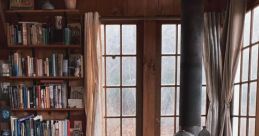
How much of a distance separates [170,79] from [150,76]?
284mm

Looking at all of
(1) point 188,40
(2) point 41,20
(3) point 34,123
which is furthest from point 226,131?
(2) point 41,20

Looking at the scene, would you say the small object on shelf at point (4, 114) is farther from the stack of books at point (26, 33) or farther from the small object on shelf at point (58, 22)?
the small object on shelf at point (58, 22)

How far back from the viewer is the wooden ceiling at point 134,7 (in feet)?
11.5

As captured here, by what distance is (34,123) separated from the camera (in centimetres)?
336

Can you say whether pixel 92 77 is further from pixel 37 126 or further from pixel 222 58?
pixel 222 58

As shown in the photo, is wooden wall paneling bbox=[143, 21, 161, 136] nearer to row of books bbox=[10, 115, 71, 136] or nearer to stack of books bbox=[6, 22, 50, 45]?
row of books bbox=[10, 115, 71, 136]

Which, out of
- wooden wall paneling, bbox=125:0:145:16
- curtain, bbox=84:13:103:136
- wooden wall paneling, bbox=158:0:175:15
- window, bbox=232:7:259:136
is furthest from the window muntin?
curtain, bbox=84:13:103:136

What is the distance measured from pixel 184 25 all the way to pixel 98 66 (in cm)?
120

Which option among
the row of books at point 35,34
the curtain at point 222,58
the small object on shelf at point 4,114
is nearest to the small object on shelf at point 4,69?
the row of books at point 35,34

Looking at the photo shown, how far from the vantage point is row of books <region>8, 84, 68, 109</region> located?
3.37 m

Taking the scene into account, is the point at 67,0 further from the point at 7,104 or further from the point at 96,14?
the point at 7,104

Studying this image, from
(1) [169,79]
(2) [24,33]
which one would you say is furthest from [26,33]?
(1) [169,79]

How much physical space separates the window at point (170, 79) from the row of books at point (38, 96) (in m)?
1.26

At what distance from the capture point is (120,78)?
3.62 meters
